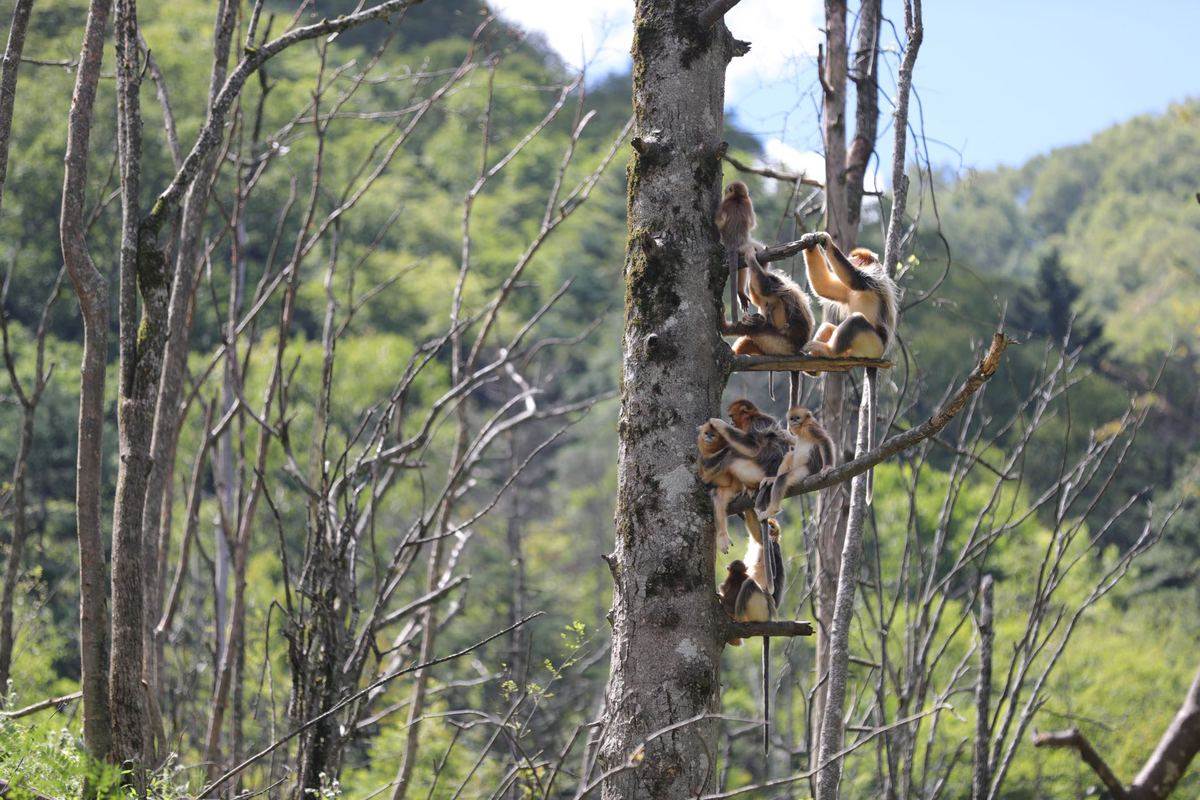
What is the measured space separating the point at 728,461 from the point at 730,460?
0.01 metres

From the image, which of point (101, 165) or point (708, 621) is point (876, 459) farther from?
point (101, 165)

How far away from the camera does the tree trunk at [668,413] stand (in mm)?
3381

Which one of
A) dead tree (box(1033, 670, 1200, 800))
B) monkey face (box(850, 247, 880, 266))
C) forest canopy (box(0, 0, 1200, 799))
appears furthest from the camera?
forest canopy (box(0, 0, 1200, 799))

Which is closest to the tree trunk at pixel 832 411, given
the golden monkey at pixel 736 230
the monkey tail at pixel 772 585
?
the monkey tail at pixel 772 585

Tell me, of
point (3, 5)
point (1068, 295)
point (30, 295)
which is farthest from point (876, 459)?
point (1068, 295)

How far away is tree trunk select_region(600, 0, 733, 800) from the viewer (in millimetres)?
3381

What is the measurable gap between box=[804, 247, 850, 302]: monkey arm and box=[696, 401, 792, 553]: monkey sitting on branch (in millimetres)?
843

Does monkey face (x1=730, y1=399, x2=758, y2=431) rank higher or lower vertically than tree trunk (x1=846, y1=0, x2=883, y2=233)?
lower

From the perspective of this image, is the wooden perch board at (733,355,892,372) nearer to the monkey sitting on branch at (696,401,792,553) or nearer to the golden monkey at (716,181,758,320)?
the monkey sitting on branch at (696,401,792,553)

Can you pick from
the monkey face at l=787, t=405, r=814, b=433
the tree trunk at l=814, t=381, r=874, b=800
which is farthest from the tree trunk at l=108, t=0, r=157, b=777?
the tree trunk at l=814, t=381, r=874, b=800

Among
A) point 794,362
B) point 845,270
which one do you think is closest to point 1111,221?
point 845,270

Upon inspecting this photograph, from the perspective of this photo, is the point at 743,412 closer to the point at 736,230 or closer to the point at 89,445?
the point at 736,230

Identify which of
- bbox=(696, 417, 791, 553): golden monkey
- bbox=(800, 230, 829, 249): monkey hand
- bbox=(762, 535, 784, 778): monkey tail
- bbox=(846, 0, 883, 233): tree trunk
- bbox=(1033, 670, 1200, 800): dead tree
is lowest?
bbox=(762, 535, 784, 778): monkey tail

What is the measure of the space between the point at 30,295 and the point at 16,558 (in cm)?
3295
